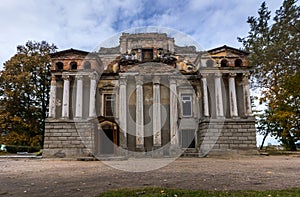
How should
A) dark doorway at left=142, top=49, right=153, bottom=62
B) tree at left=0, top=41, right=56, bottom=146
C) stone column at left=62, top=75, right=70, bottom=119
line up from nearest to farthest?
stone column at left=62, top=75, right=70, bottom=119 → dark doorway at left=142, top=49, right=153, bottom=62 → tree at left=0, top=41, right=56, bottom=146

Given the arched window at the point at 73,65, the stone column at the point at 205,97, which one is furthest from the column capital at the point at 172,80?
the arched window at the point at 73,65

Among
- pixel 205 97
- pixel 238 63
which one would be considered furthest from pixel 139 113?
pixel 238 63

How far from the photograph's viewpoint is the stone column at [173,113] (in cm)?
2467

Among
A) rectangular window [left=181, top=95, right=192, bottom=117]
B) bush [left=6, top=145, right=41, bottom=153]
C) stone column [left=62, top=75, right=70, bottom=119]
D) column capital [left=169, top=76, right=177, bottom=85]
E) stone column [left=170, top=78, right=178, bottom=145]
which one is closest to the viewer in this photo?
stone column [left=62, top=75, right=70, bottom=119]

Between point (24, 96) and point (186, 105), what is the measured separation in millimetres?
20197

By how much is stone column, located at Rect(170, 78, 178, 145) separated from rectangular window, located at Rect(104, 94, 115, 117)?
6.01m

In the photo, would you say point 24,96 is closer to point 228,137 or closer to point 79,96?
point 79,96

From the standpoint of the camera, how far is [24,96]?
32094 millimetres

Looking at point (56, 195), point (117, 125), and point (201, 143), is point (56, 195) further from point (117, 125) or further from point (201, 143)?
point (201, 143)

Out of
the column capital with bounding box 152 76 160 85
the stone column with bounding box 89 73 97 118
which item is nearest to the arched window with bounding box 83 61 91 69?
the stone column with bounding box 89 73 97 118

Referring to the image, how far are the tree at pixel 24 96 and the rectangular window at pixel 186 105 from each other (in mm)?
17920

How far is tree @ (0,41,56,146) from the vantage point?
31031 mm

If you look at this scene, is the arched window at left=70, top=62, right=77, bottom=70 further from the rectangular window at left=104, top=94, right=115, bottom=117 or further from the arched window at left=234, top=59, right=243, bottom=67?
the arched window at left=234, top=59, right=243, bottom=67

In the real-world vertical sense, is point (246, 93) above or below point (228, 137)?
above
